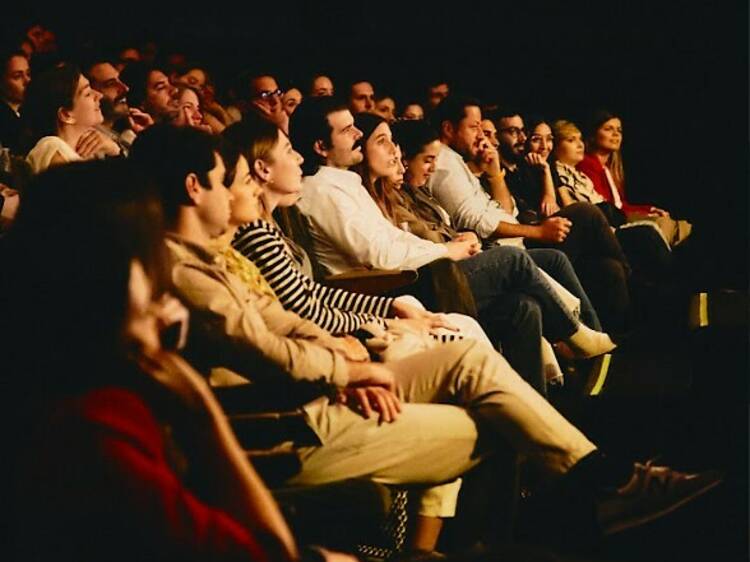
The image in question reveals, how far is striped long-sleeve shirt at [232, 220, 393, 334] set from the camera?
110 inches

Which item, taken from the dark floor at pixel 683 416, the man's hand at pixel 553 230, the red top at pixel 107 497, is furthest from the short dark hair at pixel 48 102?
the red top at pixel 107 497

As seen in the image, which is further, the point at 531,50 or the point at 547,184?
the point at 531,50

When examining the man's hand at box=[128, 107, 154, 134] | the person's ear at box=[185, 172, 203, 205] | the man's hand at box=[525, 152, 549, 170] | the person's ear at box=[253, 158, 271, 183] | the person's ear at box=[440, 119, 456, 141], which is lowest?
the man's hand at box=[525, 152, 549, 170]

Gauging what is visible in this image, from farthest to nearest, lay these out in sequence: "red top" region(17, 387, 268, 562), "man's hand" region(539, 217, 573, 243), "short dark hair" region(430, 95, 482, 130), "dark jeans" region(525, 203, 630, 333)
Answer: "short dark hair" region(430, 95, 482, 130) → "dark jeans" region(525, 203, 630, 333) → "man's hand" region(539, 217, 573, 243) → "red top" region(17, 387, 268, 562)

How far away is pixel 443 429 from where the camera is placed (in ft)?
7.52

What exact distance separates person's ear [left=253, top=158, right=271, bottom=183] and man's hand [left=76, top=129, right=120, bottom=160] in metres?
0.67

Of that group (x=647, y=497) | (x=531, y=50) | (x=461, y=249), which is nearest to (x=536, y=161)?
(x=461, y=249)

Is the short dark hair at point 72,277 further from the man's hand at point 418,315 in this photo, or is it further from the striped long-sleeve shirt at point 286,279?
the man's hand at point 418,315

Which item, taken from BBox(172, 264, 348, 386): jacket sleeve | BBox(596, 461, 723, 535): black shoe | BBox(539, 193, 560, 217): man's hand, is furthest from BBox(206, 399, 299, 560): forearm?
BBox(539, 193, 560, 217): man's hand

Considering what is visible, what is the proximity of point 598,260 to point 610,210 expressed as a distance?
805mm

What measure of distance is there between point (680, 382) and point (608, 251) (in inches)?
41.3

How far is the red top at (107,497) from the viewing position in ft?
3.70

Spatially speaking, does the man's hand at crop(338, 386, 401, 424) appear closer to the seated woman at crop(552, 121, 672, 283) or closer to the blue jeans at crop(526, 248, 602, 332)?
the blue jeans at crop(526, 248, 602, 332)

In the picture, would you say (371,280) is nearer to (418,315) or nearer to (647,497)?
(418,315)
